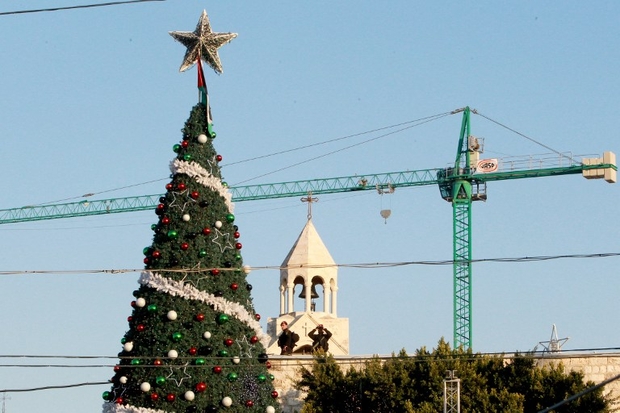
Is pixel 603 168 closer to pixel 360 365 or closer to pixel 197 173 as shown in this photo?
pixel 360 365

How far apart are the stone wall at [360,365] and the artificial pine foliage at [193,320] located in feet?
36.1

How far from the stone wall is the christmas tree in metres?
11.0

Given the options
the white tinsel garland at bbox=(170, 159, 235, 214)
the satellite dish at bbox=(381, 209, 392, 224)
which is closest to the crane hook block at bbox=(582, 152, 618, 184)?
the satellite dish at bbox=(381, 209, 392, 224)

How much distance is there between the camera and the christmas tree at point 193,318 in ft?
89.7

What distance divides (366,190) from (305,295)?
103 feet

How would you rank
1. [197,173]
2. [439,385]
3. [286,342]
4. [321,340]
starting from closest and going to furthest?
1. [197,173]
2. [439,385]
3. [286,342]
4. [321,340]

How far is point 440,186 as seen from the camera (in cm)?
8525

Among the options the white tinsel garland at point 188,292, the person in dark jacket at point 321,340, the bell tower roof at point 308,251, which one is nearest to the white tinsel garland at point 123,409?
the white tinsel garland at point 188,292

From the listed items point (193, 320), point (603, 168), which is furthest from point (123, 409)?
point (603, 168)

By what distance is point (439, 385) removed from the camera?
37906mm

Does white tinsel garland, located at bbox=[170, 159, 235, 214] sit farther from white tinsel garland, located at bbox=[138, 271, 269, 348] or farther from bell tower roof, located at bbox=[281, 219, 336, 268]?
bell tower roof, located at bbox=[281, 219, 336, 268]

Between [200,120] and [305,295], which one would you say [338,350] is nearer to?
[305,295]

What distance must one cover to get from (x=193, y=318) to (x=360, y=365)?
14566 millimetres

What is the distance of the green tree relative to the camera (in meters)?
37.4
